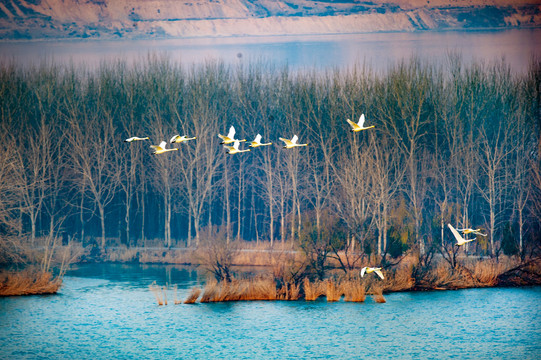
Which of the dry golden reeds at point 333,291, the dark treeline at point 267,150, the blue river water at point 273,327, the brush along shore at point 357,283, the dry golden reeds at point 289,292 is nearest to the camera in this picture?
the blue river water at point 273,327

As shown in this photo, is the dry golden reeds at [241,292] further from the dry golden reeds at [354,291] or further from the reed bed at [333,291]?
the dry golden reeds at [354,291]

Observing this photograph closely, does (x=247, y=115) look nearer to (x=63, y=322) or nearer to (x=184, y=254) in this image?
(x=184, y=254)

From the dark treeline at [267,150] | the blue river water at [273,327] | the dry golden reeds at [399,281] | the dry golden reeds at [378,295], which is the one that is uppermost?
the dark treeline at [267,150]

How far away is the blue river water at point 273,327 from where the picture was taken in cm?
3180

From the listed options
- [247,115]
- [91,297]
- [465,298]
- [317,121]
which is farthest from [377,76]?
[91,297]

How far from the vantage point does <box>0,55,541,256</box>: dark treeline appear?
163 feet

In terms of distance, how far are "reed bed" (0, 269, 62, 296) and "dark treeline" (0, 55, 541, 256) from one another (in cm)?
844

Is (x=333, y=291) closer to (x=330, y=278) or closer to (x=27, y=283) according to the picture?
(x=330, y=278)

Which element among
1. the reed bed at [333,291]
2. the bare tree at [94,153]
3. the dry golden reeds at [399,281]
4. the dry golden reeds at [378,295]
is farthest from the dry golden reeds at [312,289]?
the bare tree at [94,153]

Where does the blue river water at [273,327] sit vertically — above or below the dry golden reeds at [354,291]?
below

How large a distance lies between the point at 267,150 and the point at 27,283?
73.0 feet

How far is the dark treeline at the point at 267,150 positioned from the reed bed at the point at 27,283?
8.44 meters

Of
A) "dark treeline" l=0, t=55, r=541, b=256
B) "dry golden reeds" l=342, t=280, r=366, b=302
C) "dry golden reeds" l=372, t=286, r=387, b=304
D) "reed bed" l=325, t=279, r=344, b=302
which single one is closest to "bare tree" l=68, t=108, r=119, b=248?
"dark treeline" l=0, t=55, r=541, b=256

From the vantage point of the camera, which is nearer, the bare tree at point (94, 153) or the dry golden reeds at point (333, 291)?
the dry golden reeds at point (333, 291)
